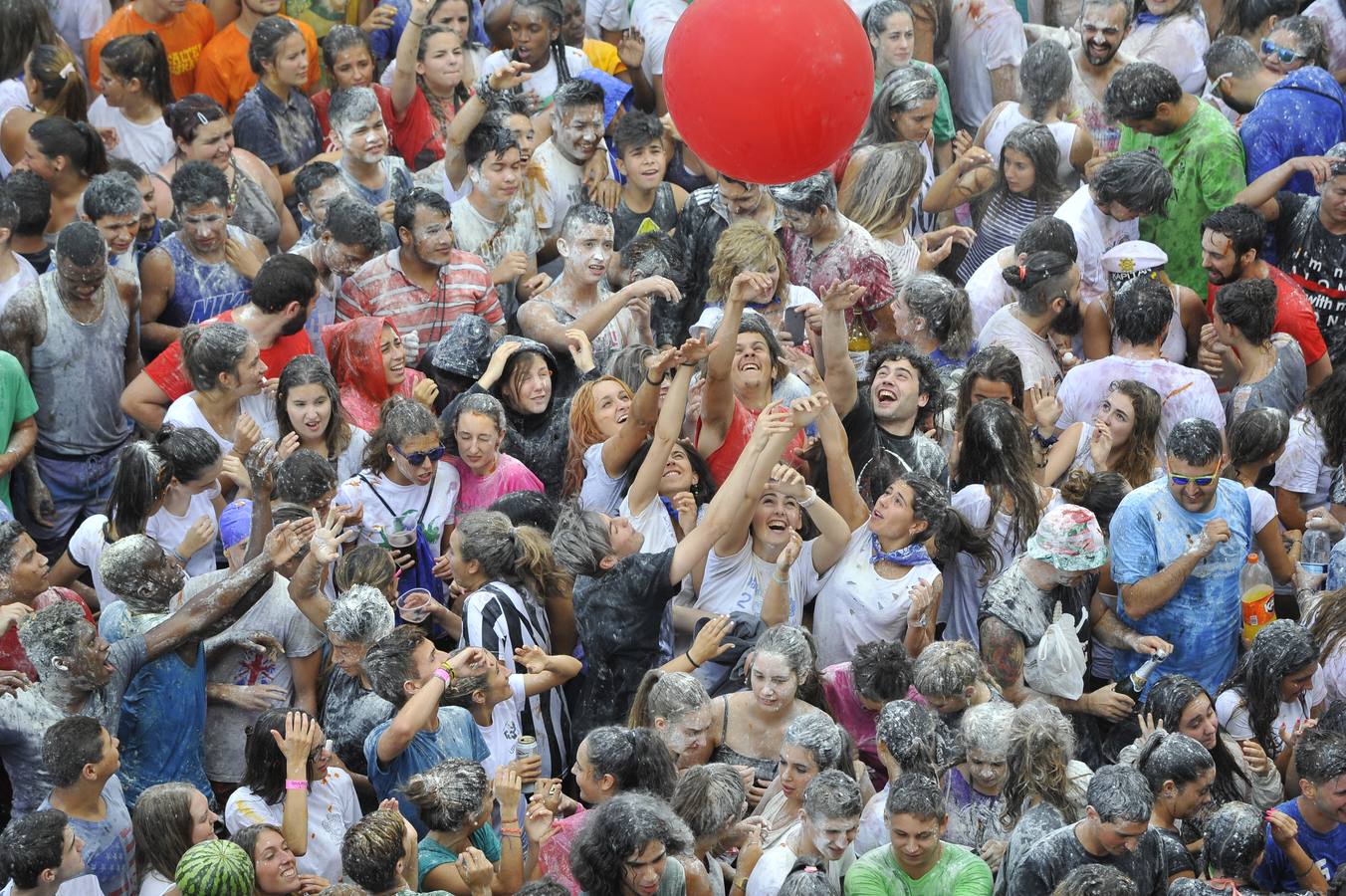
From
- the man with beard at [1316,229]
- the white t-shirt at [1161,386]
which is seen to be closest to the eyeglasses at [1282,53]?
the man with beard at [1316,229]

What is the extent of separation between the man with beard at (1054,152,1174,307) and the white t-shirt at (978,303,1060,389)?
46 centimetres

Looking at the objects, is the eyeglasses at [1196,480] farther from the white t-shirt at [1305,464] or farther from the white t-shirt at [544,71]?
the white t-shirt at [544,71]

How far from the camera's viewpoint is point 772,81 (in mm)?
6859

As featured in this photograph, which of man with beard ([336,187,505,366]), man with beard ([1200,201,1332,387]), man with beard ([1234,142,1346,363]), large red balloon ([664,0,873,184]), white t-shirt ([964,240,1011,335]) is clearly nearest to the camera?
large red balloon ([664,0,873,184])

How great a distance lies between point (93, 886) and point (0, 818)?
86cm

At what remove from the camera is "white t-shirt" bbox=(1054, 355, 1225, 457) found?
27.0 feet

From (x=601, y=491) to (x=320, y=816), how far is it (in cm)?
183

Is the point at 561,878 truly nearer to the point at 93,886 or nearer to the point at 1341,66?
the point at 93,886

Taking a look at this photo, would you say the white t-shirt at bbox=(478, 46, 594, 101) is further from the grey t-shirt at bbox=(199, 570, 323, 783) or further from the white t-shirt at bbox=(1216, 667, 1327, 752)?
the white t-shirt at bbox=(1216, 667, 1327, 752)

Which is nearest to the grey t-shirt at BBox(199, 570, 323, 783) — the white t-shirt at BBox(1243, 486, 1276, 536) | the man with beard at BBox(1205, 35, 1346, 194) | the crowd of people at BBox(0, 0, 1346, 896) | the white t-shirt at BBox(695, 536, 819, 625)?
the crowd of people at BBox(0, 0, 1346, 896)

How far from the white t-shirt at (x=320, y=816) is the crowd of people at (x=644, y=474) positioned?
2cm

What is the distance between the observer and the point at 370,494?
752 cm

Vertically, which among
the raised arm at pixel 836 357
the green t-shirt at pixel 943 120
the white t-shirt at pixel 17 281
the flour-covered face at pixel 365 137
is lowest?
the green t-shirt at pixel 943 120

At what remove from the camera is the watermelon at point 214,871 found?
5699 millimetres
